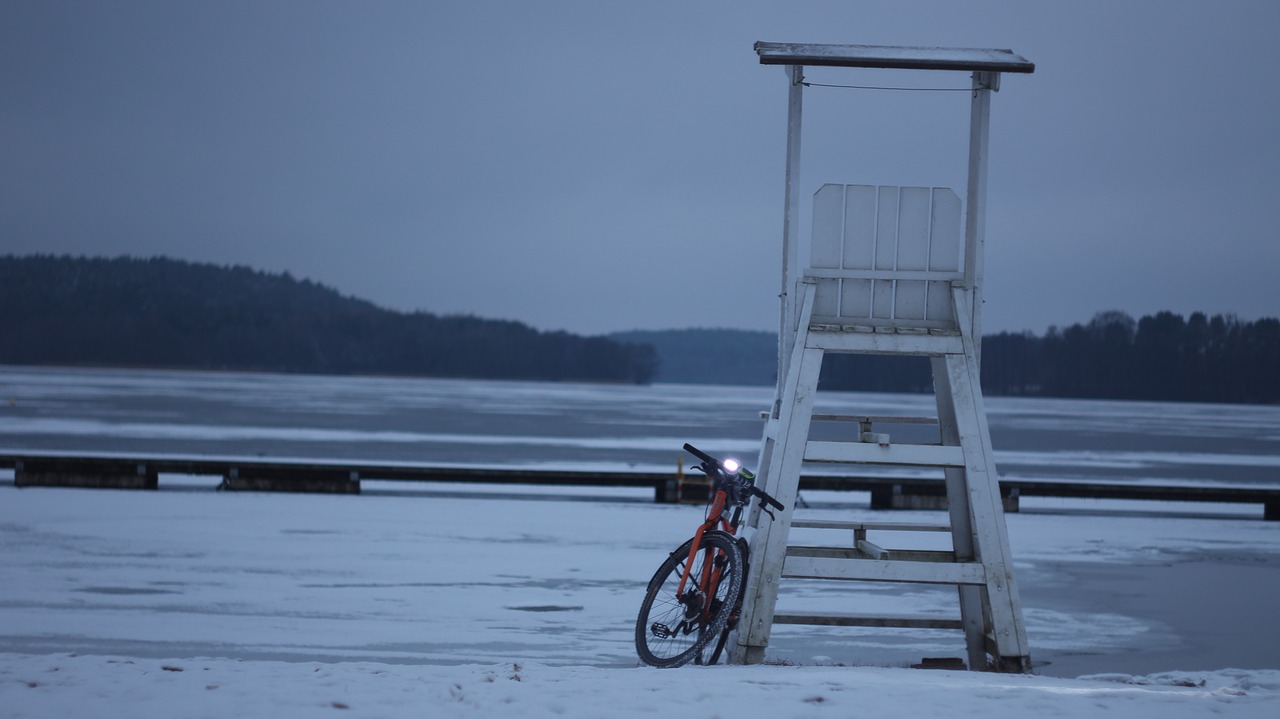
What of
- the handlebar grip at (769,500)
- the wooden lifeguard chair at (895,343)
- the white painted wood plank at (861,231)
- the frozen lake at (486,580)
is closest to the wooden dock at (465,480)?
the frozen lake at (486,580)

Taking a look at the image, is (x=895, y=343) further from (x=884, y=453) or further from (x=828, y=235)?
(x=828, y=235)

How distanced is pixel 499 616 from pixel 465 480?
30.5 feet

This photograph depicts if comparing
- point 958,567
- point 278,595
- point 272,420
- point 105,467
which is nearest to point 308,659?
point 278,595

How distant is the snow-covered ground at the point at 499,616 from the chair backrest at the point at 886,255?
2.24m

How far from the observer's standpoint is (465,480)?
18.4 metres

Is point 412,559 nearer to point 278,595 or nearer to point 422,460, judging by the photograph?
point 278,595

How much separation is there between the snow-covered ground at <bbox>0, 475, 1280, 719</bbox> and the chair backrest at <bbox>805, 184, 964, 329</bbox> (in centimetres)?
224

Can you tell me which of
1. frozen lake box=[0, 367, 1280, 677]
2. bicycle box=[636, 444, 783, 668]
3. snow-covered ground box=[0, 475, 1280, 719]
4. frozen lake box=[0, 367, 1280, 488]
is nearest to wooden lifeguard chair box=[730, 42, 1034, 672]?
bicycle box=[636, 444, 783, 668]

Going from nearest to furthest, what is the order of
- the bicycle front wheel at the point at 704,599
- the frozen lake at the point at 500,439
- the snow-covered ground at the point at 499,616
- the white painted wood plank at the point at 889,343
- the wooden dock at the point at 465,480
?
the snow-covered ground at the point at 499,616
the bicycle front wheel at the point at 704,599
the white painted wood plank at the point at 889,343
the wooden dock at the point at 465,480
the frozen lake at the point at 500,439

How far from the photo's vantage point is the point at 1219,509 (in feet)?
68.3

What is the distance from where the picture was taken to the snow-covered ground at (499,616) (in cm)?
547

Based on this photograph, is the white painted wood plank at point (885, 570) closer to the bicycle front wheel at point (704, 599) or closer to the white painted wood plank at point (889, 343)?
the bicycle front wheel at point (704, 599)

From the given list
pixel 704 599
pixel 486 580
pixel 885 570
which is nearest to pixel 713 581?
pixel 704 599

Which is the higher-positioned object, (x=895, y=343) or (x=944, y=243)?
(x=944, y=243)
